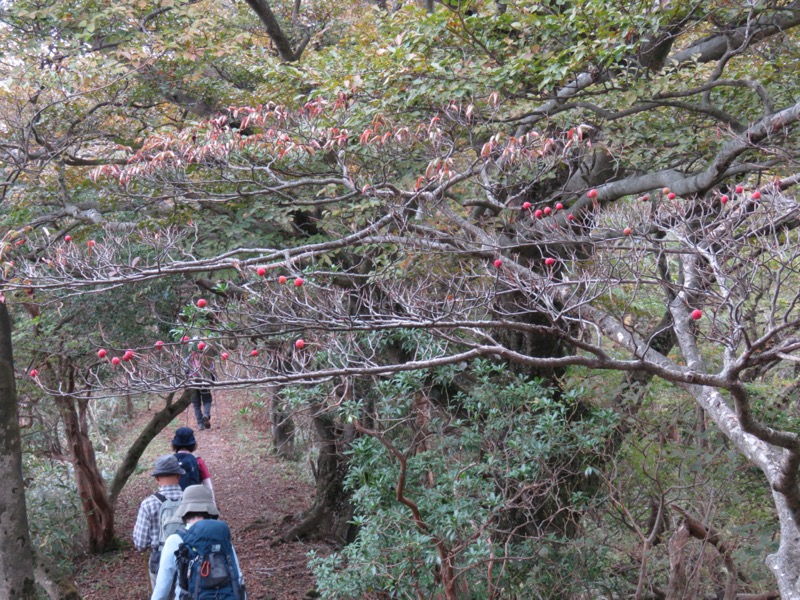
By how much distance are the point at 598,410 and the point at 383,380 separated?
72.5 inches

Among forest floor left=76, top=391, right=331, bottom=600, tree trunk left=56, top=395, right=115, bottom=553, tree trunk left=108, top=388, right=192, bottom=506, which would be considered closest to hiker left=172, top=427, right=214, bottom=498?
forest floor left=76, top=391, right=331, bottom=600

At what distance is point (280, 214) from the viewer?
312 inches

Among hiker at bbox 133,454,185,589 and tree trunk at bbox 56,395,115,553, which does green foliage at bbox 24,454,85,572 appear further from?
hiker at bbox 133,454,185,589

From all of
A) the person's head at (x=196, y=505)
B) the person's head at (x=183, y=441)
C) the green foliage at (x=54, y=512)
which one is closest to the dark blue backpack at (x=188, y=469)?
the person's head at (x=183, y=441)

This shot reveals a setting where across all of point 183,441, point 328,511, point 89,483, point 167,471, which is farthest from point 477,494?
point 89,483

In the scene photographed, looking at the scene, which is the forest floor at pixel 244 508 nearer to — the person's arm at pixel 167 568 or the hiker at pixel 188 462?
the hiker at pixel 188 462

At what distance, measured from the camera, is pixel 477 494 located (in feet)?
17.4

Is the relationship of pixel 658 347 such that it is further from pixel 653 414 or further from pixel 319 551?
pixel 319 551

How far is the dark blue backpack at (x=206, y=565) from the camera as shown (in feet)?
12.7

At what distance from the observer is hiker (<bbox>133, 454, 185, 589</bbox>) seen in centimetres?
478

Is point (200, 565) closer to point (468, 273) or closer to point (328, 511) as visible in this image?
point (468, 273)

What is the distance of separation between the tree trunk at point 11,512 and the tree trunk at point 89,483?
141 inches

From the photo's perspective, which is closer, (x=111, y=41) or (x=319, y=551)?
(x=111, y=41)

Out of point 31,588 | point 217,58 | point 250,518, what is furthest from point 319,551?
point 217,58
